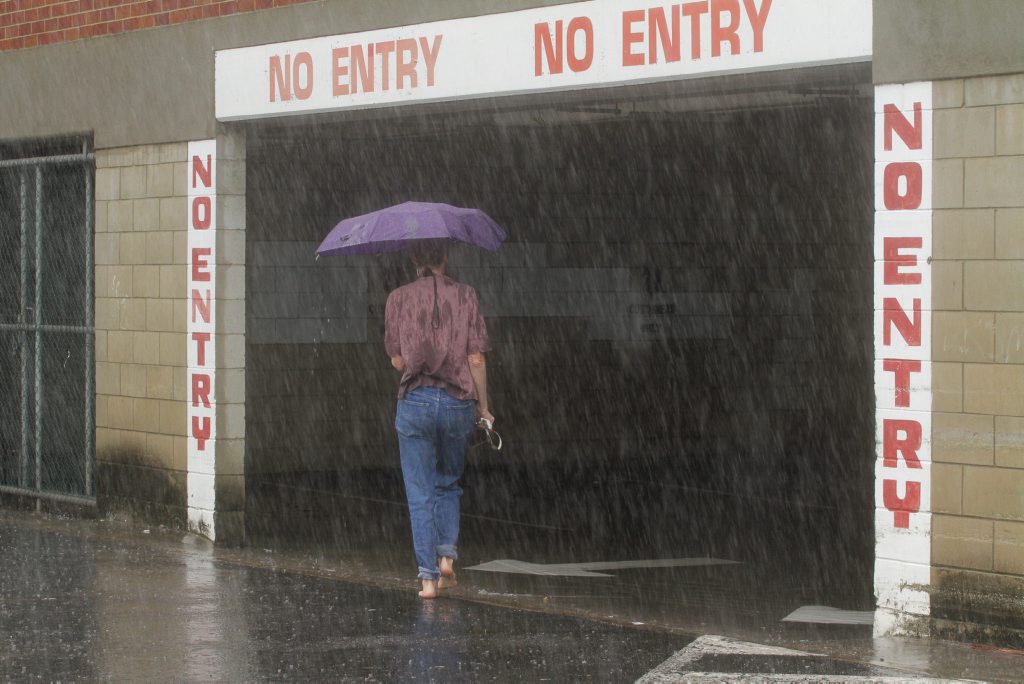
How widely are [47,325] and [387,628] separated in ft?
17.6

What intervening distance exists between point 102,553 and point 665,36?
4.58 metres

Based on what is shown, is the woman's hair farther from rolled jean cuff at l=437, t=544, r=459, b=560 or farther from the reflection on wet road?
the reflection on wet road

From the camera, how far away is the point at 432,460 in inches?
319

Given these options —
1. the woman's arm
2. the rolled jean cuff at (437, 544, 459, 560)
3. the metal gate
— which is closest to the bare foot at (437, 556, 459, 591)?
the rolled jean cuff at (437, 544, 459, 560)

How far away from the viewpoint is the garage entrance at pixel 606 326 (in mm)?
11641

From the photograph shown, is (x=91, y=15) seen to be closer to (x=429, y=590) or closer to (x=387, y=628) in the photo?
(x=429, y=590)

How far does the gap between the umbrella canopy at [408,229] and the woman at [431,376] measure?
146 mm

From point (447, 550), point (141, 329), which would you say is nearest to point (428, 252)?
point (447, 550)

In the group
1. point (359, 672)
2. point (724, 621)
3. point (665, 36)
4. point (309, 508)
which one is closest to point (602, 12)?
point (665, 36)

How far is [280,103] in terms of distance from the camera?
9.84 metres

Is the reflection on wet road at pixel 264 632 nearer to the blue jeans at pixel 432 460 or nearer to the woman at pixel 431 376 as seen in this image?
the blue jeans at pixel 432 460

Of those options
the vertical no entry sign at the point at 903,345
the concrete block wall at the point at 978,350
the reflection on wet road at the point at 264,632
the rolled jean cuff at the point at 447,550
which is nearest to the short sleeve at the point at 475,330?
the rolled jean cuff at the point at 447,550

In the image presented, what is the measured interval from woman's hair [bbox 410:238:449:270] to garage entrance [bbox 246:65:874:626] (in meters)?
2.28

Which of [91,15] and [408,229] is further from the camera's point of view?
[91,15]
